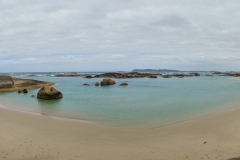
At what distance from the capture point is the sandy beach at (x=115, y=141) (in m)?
7.83

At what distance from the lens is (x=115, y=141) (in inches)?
378

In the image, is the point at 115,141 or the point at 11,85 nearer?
the point at 115,141

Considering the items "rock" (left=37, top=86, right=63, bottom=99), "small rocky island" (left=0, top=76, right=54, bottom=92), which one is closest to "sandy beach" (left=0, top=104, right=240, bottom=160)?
"rock" (left=37, top=86, right=63, bottom=99)

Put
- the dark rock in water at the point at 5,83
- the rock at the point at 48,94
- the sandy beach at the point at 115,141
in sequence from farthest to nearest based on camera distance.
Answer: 1. the dark rock in water at the point at 5,83
2. the rock at the point at 48,94
3. the sandy beach at the point at 115,141

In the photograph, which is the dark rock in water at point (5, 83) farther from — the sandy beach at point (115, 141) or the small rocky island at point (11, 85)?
the sandy beach at point (115, 141)

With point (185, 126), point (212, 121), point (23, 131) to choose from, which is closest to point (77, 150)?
point (23, 131)

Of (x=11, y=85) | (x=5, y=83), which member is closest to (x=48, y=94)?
(x=11, y=85)

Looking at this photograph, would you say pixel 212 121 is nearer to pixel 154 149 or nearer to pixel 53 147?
pixel 154 149

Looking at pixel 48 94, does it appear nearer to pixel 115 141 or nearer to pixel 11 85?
pixel 11 85

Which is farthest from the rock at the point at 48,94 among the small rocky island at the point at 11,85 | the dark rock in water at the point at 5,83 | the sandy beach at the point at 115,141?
the dark rock in water at the point at 5,83

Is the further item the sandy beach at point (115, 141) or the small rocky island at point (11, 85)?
the small rocky island at point (11, 85)

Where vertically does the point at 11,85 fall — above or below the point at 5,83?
below

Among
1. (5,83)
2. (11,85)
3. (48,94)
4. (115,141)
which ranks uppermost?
(5,83)

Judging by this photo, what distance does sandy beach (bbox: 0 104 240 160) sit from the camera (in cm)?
783
